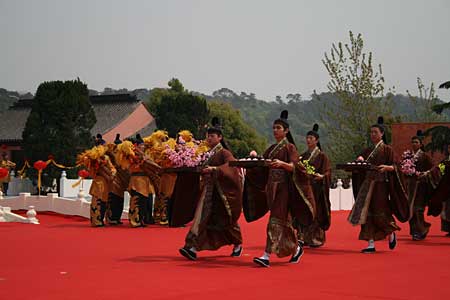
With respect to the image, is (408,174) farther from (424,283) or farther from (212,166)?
(424,283)

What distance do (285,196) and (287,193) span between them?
0.17ft

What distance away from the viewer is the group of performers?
1009 centimetres

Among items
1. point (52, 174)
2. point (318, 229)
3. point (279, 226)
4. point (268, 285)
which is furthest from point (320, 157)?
point (52, 174)

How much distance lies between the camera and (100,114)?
49.4 meters

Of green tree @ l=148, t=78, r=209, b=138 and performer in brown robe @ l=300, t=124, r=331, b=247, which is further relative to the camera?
green tree @ l=148, t=78, r=209, b=138

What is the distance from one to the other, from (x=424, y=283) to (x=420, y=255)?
324 centimetres

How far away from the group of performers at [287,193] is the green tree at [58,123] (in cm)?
1610

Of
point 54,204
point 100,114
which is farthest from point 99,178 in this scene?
point 100,114

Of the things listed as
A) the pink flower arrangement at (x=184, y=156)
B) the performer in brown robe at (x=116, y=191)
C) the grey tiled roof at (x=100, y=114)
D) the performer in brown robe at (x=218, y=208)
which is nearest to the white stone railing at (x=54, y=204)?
the performer in brown robe at (x=116, y=191)

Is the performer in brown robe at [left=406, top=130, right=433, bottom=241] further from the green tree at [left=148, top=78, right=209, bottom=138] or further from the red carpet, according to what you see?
the green tree at [left=148, top=78, right=209, bottom=138]

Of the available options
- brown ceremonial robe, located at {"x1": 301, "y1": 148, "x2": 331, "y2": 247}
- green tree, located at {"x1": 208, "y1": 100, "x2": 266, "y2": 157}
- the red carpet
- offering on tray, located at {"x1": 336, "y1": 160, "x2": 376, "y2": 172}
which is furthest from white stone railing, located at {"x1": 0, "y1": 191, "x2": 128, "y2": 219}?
green tree, located at {"x1": 208, "y1": 100, "x2": 266, "y2": 157}

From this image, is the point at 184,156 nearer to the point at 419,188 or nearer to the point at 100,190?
the point at 100,190

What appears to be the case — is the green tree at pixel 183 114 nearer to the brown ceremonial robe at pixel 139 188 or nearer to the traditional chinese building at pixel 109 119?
the traditional chinese building at pixel 109 119

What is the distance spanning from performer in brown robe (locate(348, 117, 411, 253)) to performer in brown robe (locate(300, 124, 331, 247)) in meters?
0.76
